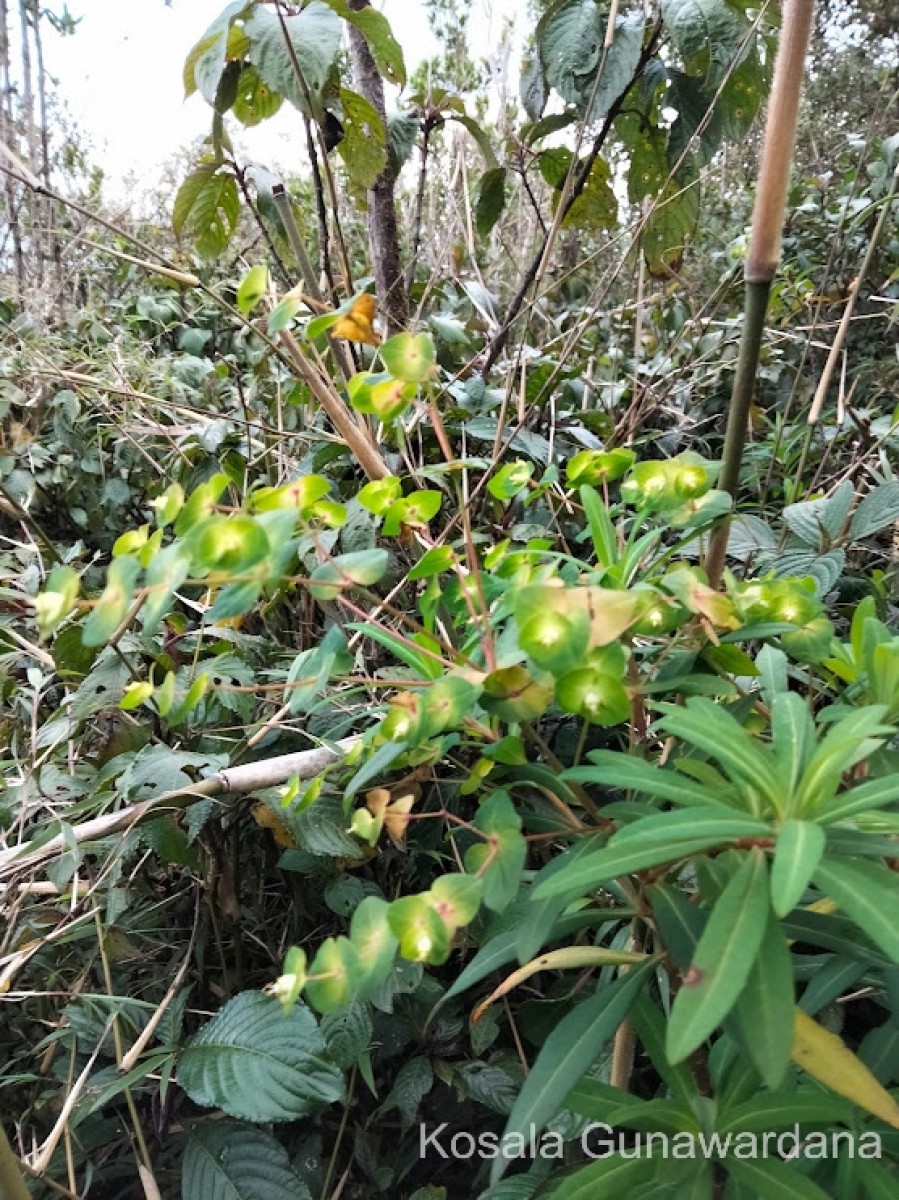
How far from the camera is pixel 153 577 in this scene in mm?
427

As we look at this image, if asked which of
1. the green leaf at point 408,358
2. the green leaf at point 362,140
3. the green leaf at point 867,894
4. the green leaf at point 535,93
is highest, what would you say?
the green leaf at point 535,93

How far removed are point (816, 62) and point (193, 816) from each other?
22.1 feet

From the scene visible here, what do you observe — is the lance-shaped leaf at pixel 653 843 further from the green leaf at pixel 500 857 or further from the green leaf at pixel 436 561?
the green leaf at pixel 436 561

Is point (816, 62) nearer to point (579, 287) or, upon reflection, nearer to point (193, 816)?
point (579, 287)

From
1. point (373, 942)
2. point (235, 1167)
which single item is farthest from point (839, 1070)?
point (235, 1167)

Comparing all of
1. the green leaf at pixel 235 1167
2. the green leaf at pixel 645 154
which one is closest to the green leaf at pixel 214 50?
the green leaf at pixel 645 154

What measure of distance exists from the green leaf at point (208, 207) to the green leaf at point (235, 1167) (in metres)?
1.09

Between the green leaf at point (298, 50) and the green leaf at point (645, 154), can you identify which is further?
the green leaf at point (645, 154)

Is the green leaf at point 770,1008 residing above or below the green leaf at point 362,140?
below

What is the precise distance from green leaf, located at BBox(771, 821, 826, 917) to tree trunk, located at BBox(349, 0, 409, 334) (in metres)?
0.94

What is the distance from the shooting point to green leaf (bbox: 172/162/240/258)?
1066mm

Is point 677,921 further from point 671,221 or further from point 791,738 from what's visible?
point 671,221

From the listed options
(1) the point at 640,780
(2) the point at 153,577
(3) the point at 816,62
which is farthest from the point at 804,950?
(3) the point at 816,62

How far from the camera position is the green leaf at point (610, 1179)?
0.52m
